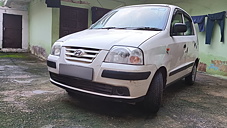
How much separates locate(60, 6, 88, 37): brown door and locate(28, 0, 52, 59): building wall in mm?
459

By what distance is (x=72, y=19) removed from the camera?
301 inches

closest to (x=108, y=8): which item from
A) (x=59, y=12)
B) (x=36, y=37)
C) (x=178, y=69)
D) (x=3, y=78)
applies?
(x=59, y=12)

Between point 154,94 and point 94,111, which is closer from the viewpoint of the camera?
point 154,94

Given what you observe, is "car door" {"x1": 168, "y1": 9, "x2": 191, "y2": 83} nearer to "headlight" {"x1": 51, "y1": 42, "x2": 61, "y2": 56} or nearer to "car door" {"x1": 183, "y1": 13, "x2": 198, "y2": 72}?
"car door" {"x1": 183, "y1": 13, "x2": 198, "y2": 72}

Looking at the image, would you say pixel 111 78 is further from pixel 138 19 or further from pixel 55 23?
pixel 55 23

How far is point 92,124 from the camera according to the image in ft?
7.36

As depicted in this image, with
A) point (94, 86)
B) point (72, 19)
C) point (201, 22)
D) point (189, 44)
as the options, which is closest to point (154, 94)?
point (94, 86)

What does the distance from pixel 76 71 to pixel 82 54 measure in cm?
21

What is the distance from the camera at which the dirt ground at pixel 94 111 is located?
228 cm

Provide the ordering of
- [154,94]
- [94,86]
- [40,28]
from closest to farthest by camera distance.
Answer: [94,86] → [154,94] → [40,28]

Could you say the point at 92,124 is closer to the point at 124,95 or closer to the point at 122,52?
the point at 124,95

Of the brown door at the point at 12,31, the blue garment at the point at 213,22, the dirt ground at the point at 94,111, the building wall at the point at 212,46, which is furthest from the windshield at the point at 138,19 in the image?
the brown door at the point at 12,31

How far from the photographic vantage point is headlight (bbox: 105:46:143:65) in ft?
7.11

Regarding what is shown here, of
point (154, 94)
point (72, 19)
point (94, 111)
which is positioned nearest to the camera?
point (154, 94)
